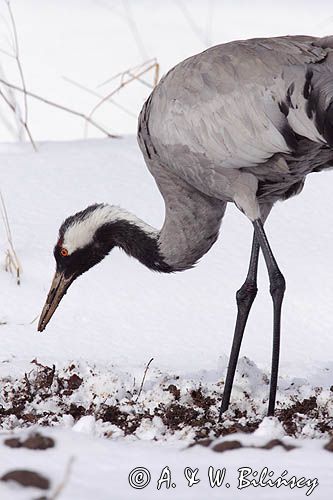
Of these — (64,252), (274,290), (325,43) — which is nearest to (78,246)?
(64,252)

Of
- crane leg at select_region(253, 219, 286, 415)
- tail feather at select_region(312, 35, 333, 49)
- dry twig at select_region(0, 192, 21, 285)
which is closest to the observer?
tail feather at select_region(312, 35, 333, 49)

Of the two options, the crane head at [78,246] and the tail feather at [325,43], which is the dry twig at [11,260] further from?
the tail feather at [325,43]

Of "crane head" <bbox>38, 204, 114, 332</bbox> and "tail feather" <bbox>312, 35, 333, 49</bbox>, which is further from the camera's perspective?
"crane head" <bbox>38, 204, 114, 332</bbox>

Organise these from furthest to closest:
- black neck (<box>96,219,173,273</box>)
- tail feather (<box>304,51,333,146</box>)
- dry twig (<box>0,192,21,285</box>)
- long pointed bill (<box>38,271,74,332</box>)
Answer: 1. dry twig (<box>0,192,21,285</box>)
2. long pointed bill (<box>38,271,74,332</box>)
3. black neck (<box>96,219,173,273</box>)
4. tail feather (<box>304,51,333,146</box>)

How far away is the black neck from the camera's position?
5449 millimetres

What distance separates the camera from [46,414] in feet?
16.4

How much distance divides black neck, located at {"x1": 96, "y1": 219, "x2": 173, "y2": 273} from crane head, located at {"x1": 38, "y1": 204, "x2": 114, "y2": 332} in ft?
0.09

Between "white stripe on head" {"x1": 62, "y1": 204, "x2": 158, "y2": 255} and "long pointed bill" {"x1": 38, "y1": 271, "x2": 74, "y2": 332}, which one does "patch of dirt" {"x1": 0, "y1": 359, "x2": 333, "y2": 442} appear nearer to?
"long pointed bill" {"x1": 38, "y1": 271, "x2": 74, "y2": 332}

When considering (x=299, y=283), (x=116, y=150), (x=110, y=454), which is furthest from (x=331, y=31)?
(x=110, y=454)

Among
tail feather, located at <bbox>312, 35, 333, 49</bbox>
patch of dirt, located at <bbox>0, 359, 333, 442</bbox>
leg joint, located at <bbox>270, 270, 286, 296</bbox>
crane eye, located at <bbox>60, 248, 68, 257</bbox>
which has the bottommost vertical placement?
patch of dirt, located at <bbox>0, 359, 333, 442</bbox>

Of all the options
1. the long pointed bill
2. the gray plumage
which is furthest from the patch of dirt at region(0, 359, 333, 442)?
the gray plumage

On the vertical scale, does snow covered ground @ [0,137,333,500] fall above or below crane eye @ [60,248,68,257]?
below

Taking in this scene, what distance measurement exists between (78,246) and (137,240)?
0.29 metres

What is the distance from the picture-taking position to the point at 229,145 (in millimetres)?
4758
